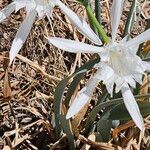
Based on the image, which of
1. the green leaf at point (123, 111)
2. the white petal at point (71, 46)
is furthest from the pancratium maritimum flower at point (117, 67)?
the green leaf at point (123, 111)

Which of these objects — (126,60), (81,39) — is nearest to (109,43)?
(126,60)

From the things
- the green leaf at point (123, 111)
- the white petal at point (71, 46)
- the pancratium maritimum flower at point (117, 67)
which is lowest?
the green leaf at point (123, 111)

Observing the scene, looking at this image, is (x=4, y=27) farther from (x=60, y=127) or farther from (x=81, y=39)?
(x=60, y=127)

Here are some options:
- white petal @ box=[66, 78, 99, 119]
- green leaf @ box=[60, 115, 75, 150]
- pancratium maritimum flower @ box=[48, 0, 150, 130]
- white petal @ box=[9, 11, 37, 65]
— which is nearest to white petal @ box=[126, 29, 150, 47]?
pancratium maritimum flower @ box=[48, 0, 150, 130]

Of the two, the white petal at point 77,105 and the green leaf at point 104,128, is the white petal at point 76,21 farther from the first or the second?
the green leaf at point 104,128

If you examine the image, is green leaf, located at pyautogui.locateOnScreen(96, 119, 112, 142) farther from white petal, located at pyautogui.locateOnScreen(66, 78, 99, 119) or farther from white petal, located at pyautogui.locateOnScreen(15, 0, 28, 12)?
white petal, located at pyautogui.locateOnScreen(15, 0, 28, 12)
